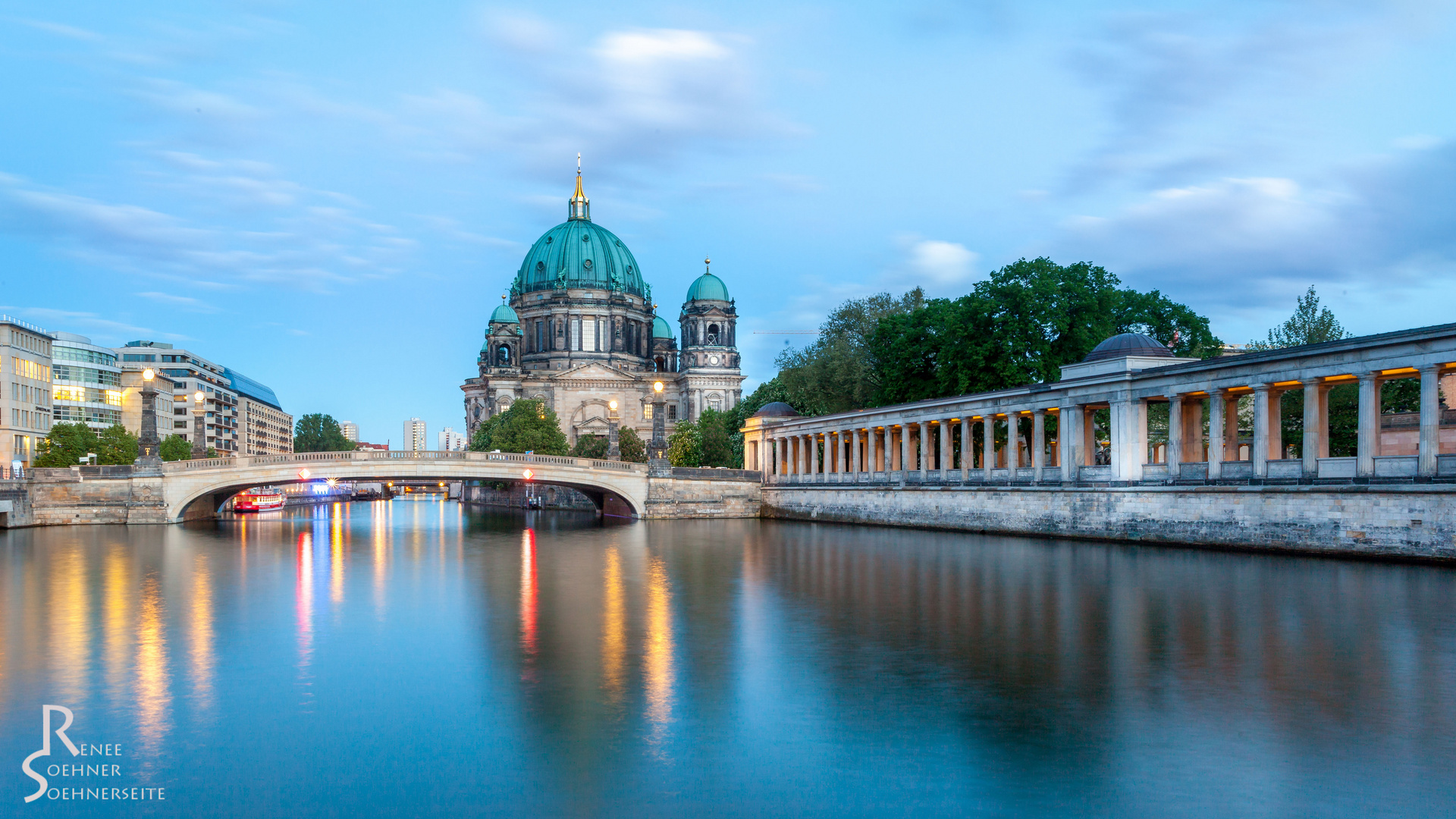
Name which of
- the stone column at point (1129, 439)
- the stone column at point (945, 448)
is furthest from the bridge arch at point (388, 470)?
the stone column at point (1129, 439)

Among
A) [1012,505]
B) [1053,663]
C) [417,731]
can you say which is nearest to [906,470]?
[1012,505]

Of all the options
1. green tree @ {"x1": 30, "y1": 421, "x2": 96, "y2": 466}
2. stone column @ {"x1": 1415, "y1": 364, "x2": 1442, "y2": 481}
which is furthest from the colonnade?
green tree @ {"x1": 30, "y1": 421, "x2": 96, "y2": 466}

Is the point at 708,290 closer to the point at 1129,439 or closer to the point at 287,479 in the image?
the point at 287,479

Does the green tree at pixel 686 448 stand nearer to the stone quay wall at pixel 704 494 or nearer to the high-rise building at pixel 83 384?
the stone quay wall at pixel 704 494

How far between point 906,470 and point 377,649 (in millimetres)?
43648

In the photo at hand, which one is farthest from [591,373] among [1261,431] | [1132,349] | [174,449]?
[1261,431]

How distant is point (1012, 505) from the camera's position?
48281mm

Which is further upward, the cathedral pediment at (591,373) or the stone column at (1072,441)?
the cathedral pediment at (591,373)

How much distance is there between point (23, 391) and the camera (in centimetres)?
9369

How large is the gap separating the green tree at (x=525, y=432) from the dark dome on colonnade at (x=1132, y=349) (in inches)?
2614

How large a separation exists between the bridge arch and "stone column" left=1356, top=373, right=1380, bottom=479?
1642 inches

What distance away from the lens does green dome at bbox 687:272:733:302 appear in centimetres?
14150

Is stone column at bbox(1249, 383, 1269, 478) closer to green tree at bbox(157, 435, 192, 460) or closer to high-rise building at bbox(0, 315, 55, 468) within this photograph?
high-rise building at bbox(0, 315, 55, 468)

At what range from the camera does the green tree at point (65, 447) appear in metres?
83.2
